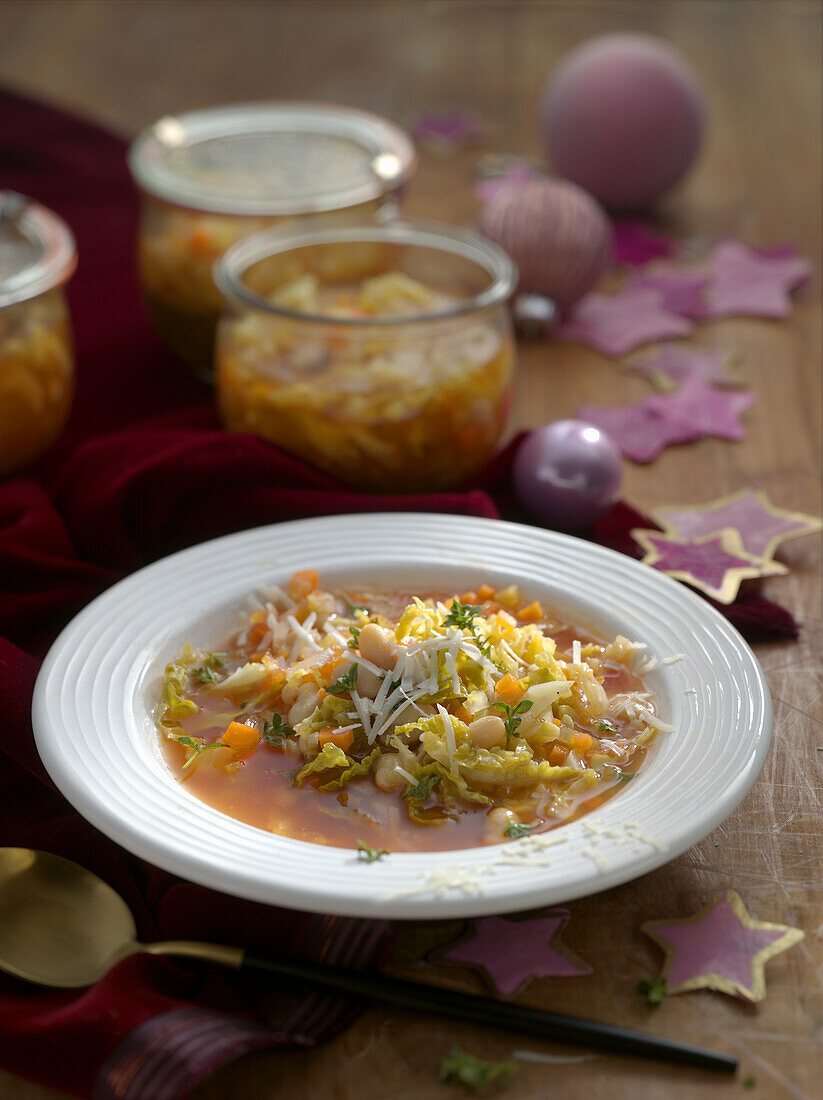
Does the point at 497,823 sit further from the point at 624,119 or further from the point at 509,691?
the point at 624,119

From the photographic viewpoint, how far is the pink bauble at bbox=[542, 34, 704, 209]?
315 centimetres

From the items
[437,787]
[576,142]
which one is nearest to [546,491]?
[437,787]

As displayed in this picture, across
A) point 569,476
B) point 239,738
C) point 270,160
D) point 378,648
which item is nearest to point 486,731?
point 378,648

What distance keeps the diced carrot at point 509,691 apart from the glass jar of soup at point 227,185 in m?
1.23

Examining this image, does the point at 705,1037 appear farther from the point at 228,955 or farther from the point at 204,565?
the point at 204,565

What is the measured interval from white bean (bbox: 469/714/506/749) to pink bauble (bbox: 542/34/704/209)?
219 centimetres

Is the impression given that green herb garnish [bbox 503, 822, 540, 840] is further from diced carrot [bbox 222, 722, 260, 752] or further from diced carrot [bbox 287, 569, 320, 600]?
diced carrot [bbox 287, 569, 320, 600]

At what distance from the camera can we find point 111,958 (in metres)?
1.34

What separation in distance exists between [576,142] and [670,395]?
98cm

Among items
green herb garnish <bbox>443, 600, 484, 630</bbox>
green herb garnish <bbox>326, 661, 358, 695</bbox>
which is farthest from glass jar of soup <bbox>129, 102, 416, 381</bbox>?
green herb garnish <bbox>326, 661, 358, 695</bbox>

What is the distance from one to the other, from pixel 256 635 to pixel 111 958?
51 cm

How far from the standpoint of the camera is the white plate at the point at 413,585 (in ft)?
4.04

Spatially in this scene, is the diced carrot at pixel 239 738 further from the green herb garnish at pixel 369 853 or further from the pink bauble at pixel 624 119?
the pink bauble at pixel 624 119

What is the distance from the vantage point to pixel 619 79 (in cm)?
314
